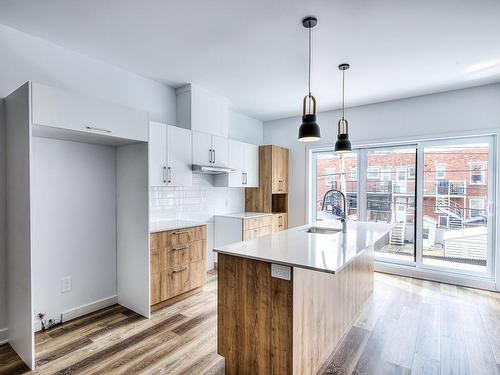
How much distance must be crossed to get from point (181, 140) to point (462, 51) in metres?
3.12

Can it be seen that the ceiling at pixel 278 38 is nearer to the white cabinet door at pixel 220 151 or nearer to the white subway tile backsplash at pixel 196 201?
the white cabinet door at pixel 220 151

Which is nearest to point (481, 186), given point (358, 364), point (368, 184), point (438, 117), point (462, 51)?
point (438, 117)

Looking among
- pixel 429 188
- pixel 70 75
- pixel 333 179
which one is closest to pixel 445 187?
pixel 429 188

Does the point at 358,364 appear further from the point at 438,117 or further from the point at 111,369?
the point at 438,117

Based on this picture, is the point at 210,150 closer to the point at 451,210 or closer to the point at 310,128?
the point at 310,128

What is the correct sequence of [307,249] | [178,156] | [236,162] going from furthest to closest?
1. [236,162]
2. [178,156]
3. [307,249]

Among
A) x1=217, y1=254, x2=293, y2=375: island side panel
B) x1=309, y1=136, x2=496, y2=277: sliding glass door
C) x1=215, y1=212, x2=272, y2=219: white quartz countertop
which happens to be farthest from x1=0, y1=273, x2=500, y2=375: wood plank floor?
x1=215, y1=212, x2=272, y2=219: white quartz countertop

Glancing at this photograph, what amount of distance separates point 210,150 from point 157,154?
35.1 inches

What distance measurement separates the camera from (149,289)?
111 inches

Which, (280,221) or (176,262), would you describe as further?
(280,221)

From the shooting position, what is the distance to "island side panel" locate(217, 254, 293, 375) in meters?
1.73

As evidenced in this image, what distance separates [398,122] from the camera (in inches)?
165

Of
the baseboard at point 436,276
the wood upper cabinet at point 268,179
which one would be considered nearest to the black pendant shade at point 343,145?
the wood upper cabinet at point 268,179

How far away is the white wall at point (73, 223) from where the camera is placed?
→ 2.60 meters
